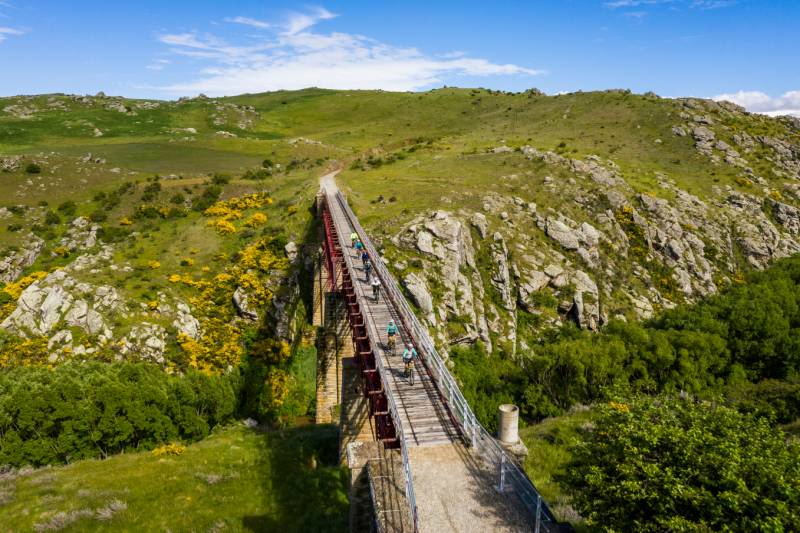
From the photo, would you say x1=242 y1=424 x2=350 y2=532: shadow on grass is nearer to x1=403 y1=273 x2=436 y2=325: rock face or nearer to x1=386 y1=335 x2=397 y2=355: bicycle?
x1=386 y1=335 x2=397 y2=355: bicycle

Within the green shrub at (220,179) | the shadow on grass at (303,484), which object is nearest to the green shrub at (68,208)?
the green shrub at (220,179)

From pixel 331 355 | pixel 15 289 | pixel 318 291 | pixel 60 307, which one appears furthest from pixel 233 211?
pixel 331 355

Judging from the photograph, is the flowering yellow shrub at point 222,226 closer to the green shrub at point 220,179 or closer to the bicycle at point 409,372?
the green shrub at point 220,179

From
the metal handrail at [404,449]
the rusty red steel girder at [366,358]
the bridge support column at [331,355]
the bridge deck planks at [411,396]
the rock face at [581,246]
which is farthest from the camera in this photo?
the rock face at [581,246]

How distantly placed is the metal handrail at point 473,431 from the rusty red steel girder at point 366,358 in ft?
8.93

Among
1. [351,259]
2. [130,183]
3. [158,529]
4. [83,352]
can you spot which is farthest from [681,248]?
[130,183]

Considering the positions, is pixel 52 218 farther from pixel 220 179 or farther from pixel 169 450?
pixel 169 450

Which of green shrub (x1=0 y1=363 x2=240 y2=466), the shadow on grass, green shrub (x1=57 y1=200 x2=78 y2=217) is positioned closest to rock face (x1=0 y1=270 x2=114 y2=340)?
green shrub (x1=0 y1=363 x2=240 y2=466)

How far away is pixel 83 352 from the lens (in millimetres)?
38625

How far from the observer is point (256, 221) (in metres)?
62.4

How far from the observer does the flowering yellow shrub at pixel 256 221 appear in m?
62.0

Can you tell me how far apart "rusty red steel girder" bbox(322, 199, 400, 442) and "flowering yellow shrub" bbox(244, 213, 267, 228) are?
3062 cm

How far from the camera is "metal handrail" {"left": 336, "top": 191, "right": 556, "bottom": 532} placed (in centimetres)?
1271

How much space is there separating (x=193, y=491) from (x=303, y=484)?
677 centimetres
